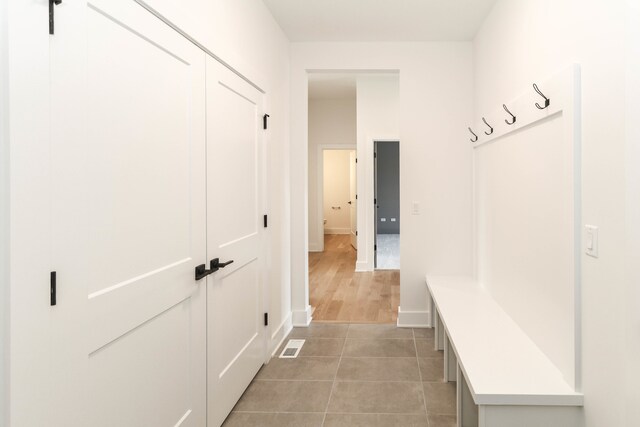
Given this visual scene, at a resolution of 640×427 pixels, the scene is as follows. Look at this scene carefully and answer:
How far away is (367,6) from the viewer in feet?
10.0

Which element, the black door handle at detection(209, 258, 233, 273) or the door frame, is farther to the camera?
the door frame

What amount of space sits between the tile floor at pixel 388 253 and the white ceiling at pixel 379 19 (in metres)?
3.93

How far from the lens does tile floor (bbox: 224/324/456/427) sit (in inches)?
90.7

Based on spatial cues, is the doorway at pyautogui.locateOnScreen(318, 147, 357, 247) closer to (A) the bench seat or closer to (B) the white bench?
(A) the bench seat

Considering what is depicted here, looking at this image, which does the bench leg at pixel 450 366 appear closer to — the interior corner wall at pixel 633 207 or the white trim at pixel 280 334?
the white trim at pixel 280 334

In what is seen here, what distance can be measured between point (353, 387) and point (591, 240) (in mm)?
1691

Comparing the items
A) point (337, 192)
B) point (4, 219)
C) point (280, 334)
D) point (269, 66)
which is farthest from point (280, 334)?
point (337, 192)

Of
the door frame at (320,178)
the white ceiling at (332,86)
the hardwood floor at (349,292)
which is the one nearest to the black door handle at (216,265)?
the hardwood floor at (349,292)

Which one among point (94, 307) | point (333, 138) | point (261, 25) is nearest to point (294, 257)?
point (261, 25)

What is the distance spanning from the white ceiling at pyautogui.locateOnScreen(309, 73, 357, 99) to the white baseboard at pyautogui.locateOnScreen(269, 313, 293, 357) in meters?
3.60

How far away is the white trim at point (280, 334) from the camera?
3.19m

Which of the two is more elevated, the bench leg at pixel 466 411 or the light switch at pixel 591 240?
the light switch at pixel 591 240

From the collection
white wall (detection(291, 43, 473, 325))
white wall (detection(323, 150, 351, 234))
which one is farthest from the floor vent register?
white wall (detection(323, 150, 351, 234))

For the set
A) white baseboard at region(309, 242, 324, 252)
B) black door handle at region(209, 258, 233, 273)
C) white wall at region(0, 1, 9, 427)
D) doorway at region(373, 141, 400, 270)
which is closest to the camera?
white wall at region(0, 1, 9, 427)
